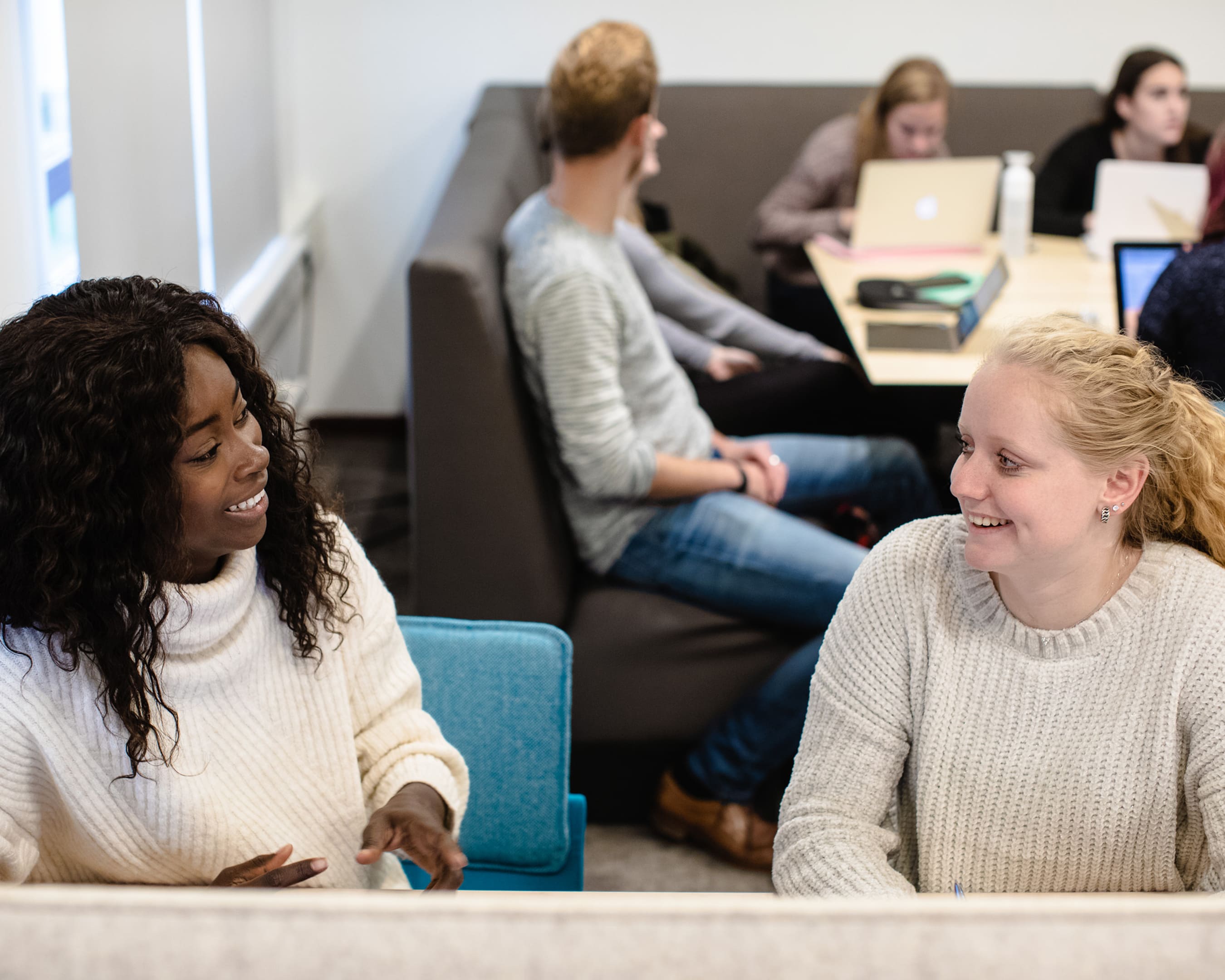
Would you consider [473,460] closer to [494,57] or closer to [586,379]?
[586,379]

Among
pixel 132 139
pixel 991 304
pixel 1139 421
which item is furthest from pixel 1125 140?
pixel 1139 421

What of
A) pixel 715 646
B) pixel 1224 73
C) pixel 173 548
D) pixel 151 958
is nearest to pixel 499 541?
pixel 715 646

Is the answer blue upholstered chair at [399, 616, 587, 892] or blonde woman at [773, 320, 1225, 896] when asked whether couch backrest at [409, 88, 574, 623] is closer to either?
blue upholstered chair at [399, 616, 587, 892]

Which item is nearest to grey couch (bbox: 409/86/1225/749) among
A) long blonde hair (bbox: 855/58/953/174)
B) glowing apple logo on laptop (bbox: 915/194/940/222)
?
glowing apple logo on laptop (bbox: 915/194/940/222)

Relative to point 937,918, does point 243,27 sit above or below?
above

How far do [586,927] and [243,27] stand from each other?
2978mm

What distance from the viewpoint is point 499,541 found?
6.40ft

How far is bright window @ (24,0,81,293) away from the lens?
1.61 m

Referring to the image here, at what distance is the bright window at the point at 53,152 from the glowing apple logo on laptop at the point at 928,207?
1884 millimetres

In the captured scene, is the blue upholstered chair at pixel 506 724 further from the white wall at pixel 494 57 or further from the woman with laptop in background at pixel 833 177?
the white wall at pixel 494 57

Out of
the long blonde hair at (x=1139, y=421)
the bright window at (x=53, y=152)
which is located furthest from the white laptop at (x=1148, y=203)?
the bright window at (x=53, y=152)

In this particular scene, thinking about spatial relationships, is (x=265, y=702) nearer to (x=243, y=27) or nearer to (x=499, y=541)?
(x=499, y=541)

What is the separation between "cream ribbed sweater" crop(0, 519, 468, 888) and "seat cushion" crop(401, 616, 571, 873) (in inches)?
5.6

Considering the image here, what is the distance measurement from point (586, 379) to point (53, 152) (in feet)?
2.63
